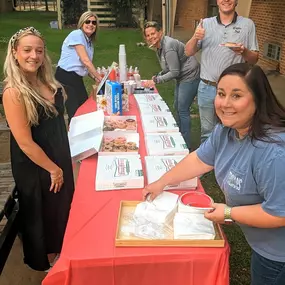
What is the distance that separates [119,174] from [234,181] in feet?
2.31

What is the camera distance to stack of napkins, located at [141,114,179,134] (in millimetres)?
2678

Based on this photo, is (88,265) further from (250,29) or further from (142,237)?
(250,29)

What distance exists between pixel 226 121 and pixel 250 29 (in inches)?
85.7

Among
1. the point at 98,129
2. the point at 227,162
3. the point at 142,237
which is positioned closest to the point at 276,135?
the point at 227,162

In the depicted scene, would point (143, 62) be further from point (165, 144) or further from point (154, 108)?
point (165, 144)

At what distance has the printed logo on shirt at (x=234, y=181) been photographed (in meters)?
1.46

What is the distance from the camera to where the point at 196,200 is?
66.9 inches

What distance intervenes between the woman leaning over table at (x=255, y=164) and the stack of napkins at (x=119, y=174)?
52 centimetres

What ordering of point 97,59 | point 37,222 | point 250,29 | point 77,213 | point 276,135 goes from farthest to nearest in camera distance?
point 97,59
point 250,29
point 37,222
point 77,213
point 276,135

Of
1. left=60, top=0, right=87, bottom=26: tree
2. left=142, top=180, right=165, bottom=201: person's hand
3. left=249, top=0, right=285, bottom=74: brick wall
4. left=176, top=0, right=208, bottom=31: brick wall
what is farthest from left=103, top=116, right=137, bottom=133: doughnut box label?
left=60, top=0, right=87, bottom=26: tree

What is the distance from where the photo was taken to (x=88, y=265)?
146cm

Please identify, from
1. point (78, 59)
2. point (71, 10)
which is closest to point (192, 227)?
point (78, 59)

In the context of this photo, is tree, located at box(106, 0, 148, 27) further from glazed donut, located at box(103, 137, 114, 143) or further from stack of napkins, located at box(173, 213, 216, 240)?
stack of napkins, located at box(173, 213, 216, 240)

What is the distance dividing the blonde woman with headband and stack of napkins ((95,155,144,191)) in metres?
0.40
